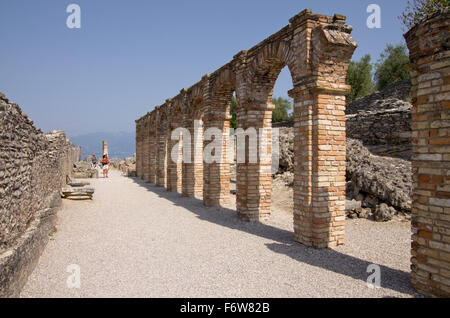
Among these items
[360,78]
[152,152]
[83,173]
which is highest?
[360,78]

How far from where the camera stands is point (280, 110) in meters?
46.0

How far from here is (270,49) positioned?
754cm

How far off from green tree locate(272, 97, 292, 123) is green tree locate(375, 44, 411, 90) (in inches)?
581

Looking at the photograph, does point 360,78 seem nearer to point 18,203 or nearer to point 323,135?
point 323,135

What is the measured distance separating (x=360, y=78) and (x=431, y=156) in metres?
33.9

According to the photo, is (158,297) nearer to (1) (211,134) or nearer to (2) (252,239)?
(2) (252,239)

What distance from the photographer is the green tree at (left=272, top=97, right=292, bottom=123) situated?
45344 mm

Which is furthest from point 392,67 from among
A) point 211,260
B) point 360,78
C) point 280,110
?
point 211,260

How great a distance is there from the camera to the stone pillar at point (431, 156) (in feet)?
12.6

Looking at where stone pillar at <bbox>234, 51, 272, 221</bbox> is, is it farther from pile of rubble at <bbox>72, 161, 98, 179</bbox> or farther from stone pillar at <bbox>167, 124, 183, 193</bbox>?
pile of rubble at <bbox>72, 161, 98, 179</bbox>

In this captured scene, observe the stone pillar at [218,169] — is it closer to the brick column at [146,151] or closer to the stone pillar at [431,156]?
the stone pillar at [431,156]

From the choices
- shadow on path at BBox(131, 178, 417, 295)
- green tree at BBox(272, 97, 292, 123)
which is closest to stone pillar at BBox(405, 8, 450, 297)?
shadow on path at BBox(131, 178, 417, 295)

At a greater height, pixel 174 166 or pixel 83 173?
pixel 174 166

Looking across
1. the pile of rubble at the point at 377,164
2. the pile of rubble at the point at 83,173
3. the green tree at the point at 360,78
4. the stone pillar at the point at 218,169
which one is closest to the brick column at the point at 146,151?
the pile of rubble at the point at 83,173
